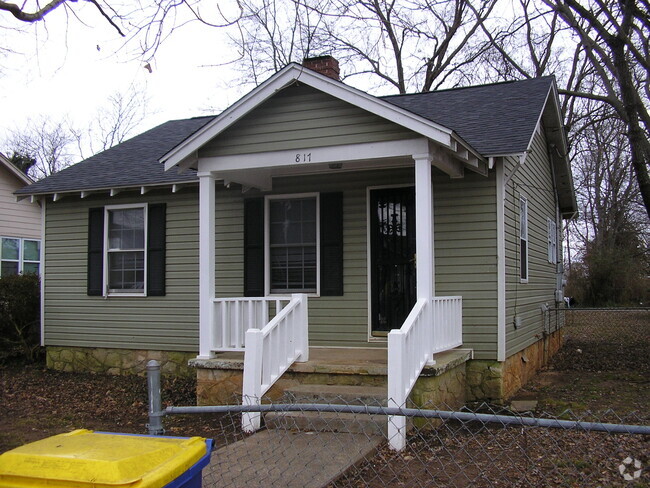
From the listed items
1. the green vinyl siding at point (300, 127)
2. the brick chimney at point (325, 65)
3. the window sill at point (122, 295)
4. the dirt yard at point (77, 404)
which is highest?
the brick chimney at point (325, 65)

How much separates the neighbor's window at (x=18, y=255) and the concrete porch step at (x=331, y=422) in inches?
499

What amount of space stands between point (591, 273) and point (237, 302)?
20.7 metres

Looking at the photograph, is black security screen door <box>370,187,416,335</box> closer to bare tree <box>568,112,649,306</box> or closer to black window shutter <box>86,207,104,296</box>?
black window shutter <box>86,207,104,296</box>

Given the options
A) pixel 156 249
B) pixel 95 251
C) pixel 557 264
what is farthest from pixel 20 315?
pixel 557 264

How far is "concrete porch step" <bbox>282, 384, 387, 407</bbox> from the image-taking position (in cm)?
650

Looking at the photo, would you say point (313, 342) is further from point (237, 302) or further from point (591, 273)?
point (591, 273)

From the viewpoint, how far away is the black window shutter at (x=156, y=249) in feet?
34.1

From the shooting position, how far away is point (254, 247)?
376 inches

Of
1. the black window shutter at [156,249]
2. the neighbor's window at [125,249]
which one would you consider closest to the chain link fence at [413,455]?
the black window shutter at [156,249]

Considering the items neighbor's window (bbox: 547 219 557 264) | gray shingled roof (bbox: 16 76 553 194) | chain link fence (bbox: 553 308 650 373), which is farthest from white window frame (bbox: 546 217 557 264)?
gray shingled roof (bbox: 16 76 553 194)

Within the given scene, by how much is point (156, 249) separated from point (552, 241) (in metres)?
7.92

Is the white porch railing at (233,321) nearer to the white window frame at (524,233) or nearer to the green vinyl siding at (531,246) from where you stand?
the green vinyl siding at (531,246)

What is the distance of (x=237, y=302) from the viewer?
7.95 metres

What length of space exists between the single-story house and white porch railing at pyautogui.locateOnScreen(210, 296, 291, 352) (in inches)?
1.0
